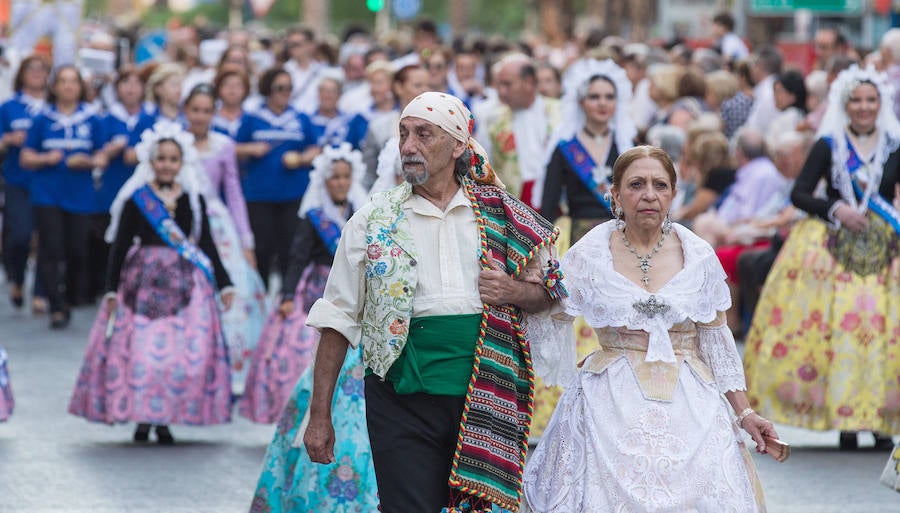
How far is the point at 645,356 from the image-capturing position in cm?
632

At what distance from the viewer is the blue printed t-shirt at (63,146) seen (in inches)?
633

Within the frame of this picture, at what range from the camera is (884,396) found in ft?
32.9

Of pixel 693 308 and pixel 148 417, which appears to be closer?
pixel 693 308

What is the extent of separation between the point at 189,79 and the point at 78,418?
28.3 ft

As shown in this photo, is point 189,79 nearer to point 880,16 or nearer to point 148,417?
point 148,417

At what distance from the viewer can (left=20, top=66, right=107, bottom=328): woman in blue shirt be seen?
16.0 m

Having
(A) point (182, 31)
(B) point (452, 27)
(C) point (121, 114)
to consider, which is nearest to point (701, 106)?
(C) point (121, 114)

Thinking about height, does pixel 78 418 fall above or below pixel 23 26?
below

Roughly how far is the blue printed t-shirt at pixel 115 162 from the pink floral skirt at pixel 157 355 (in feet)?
19.5

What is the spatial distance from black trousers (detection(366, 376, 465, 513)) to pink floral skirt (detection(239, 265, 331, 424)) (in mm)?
4324

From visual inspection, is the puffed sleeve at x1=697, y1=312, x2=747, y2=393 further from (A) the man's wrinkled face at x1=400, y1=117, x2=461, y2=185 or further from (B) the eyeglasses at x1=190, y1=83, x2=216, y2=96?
(B) the eyeglasses at x1=190, y1=83, x2=216, y2=96

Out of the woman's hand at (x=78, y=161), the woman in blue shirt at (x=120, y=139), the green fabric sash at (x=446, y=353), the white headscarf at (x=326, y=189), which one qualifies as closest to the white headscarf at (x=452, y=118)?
the green fabric sash at (x=446, y=353)

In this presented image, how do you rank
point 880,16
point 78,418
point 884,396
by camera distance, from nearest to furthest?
1. point 884,396
2. point 78,418
3. point 880,16

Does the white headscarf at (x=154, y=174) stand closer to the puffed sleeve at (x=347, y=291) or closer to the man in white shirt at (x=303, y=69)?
the puffed sleeve at (x=347, y=291)
